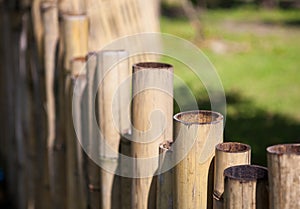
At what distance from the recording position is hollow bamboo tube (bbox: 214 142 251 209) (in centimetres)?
157

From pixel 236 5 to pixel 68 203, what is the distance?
512 inches

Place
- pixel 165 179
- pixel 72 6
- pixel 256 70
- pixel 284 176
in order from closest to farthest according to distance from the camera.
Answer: pixel 284 176 → pixel 165 179 → pixel 72 6 → pixel 256 70

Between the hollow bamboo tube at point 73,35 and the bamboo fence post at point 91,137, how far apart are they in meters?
0.27

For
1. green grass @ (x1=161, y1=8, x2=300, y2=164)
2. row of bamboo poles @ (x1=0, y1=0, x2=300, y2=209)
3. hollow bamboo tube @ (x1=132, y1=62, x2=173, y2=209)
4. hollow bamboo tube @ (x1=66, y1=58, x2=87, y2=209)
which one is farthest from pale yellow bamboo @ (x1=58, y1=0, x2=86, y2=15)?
green grass @ (x1=161, y1=8, x2=300, y2=164)

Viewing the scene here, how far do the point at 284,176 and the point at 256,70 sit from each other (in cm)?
666

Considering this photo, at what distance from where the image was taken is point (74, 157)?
2.58m

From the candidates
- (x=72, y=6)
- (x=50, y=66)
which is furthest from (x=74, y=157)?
(x=72, y=6)

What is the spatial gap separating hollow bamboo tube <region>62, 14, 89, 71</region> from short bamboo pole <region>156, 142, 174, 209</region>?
915 mm

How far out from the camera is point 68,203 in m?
2.69

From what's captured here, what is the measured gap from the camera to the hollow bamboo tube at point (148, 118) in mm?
1858

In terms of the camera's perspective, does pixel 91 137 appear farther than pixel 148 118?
Yes

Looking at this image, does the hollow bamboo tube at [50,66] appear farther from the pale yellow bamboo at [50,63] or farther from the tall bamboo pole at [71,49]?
the tall bamboo pole at [71,49]

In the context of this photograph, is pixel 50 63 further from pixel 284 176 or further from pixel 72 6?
pixel 284 176

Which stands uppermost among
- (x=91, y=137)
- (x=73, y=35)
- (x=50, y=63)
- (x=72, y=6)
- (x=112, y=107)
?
(x=72, y=6)
